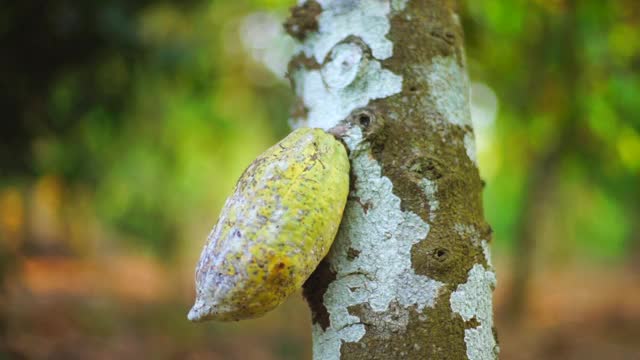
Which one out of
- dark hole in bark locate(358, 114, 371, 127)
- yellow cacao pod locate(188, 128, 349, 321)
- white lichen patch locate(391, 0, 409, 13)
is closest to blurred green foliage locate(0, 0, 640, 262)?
white lichen patch locate(391, 0, 409, 13)

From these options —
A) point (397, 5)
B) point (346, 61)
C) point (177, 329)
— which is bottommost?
point (177, 329)

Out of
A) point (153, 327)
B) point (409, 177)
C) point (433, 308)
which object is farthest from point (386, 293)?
point (153, 327)

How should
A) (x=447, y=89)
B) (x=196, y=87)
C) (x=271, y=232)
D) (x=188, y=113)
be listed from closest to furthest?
(x=271, y=232)
(x=447, y=89)
(x=196, y=87)
(x=188, y=113)

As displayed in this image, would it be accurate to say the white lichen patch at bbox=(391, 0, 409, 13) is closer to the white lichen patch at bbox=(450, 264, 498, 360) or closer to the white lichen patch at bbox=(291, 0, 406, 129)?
the white lichen patch at bbox=(291, 0, 406, 129)

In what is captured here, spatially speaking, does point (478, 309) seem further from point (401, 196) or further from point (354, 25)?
point (354, 25)

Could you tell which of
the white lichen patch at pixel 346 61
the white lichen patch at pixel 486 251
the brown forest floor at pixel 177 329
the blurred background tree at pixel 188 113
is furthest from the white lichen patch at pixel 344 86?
the brown forest floor at pixel 177 329

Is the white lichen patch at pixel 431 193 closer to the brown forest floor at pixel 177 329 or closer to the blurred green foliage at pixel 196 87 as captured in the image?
the blurred green foliage at pixel 196 87

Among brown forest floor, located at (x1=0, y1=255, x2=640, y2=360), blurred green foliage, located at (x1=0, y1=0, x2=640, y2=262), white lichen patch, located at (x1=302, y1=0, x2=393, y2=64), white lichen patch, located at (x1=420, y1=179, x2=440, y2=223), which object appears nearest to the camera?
white lichen patch, located at (x1=420, y1=179, x2=440, y2=223)

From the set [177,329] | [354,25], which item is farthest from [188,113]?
[354,25]
